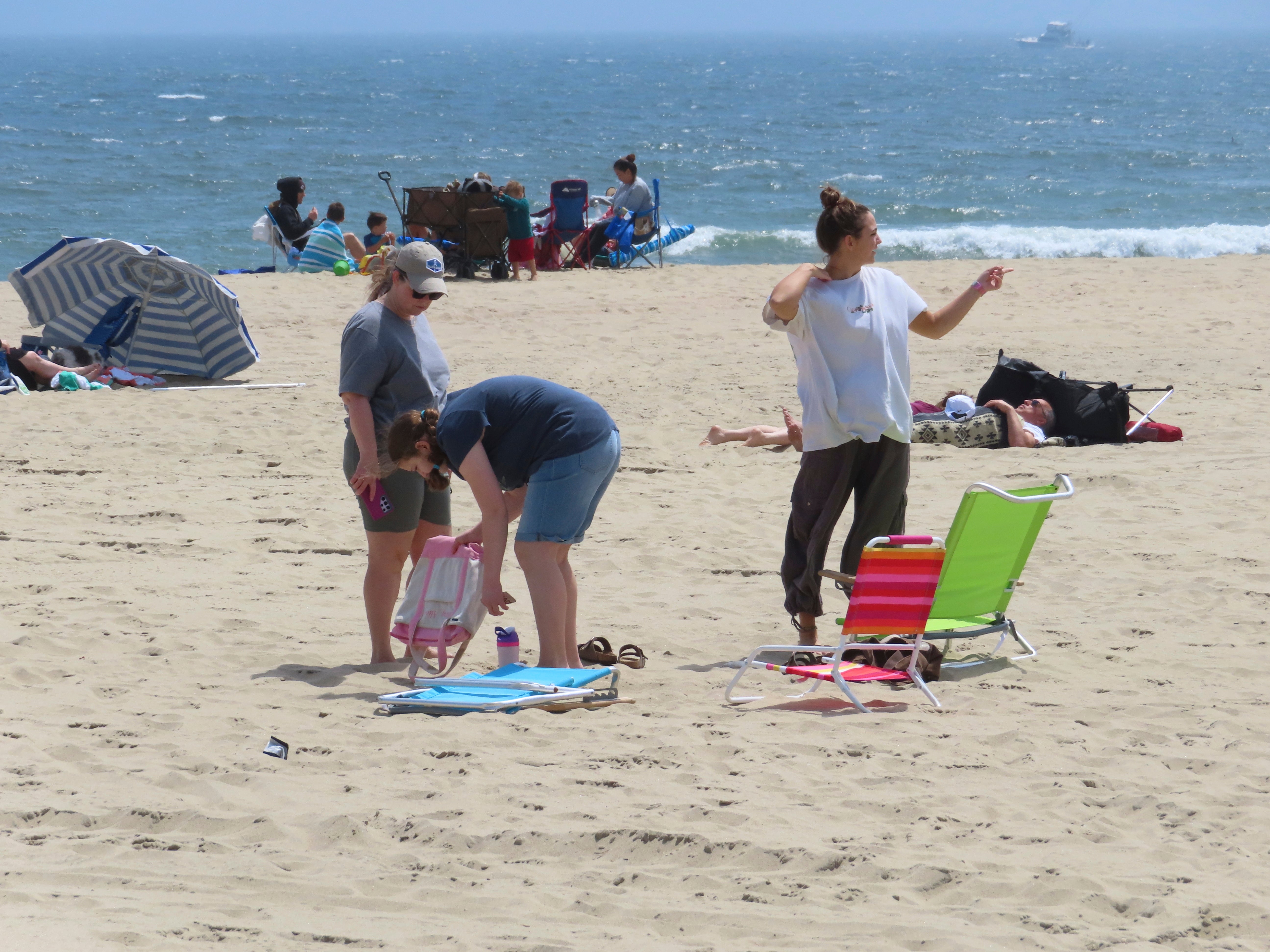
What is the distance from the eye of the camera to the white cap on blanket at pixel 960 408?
26.6 ft

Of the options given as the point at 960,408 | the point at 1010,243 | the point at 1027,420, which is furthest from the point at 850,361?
the point at 1010,243

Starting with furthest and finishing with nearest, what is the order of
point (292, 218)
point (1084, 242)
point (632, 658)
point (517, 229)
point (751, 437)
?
point (1084, 242) < point (292, 218) < point (517, 229) < point (751, 437) < point (632, 658)

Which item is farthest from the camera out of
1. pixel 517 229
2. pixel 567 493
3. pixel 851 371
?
pixel 517 229

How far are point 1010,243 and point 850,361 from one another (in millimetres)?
19992

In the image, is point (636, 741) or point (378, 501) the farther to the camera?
point (378, 501)

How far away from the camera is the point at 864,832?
3371mm

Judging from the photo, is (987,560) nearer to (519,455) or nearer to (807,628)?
(807,628)

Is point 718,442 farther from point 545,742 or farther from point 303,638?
point 545,742

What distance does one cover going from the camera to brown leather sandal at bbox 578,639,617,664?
4766 millimetres

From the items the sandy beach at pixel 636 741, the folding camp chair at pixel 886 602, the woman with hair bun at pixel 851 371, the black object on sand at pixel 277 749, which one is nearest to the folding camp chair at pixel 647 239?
the sandy beach at pixel 636 741

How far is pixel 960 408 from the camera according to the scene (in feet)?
26.7

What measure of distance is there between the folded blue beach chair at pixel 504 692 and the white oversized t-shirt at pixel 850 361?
1118 mm

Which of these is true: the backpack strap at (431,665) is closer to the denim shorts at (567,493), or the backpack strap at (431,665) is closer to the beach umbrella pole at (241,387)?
the denim shorts at (567,493)

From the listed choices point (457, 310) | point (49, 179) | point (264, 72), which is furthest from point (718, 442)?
point (264, 72)
